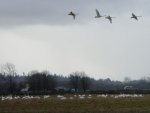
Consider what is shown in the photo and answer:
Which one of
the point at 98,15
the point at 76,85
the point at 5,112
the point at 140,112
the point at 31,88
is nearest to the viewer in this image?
the point at 98,15

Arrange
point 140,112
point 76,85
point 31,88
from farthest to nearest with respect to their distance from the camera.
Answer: point 76,85 → point 31,88 → point 140,112

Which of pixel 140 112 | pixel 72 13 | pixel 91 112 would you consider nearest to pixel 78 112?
pixel 91 112

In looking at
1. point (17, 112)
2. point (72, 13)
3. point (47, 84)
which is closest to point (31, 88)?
point (47, 84)

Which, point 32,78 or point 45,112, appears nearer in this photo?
point 45,112

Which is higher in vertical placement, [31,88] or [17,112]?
[31,88]

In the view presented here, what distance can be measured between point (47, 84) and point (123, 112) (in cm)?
12598

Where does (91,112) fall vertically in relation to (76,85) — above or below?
below

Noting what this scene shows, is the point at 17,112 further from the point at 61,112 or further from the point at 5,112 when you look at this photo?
→ the point at 61,112

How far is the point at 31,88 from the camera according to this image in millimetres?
159125

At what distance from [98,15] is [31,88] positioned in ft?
426

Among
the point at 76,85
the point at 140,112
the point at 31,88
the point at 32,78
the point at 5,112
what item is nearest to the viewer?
the point at 140,112

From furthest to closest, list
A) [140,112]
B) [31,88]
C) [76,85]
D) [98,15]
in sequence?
[76,85], [31,88], [140,112], [98,15]

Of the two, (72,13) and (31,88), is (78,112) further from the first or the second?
(31,88)

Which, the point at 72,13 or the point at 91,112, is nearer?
the point at 72,13
